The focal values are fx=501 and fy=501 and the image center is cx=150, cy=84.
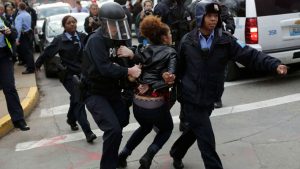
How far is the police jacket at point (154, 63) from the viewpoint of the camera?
15.0ft

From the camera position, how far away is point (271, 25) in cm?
837

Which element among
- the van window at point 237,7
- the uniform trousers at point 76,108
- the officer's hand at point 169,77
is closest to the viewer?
Result: the officer's hand at point 169,77

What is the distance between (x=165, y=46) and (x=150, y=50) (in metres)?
0.15

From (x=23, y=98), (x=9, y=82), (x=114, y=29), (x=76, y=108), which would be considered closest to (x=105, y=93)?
(x=114, y=29)

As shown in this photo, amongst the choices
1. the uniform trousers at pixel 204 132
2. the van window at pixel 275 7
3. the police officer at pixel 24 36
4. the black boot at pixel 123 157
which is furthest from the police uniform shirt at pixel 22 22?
the uniform trousers at pixel 204 132

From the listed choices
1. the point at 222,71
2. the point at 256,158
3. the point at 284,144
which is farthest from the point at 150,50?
the point at 284,144

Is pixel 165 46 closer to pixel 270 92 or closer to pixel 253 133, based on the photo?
pixel 253 133

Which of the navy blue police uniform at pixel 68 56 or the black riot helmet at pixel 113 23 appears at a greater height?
the black riot helmet at pixel 113 23

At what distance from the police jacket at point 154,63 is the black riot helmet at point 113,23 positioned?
30 centimetres

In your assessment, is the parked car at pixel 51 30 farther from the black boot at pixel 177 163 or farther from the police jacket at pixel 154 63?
the police jacket at pixel 154 63

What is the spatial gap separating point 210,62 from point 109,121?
103 cm

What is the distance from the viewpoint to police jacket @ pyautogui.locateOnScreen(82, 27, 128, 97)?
4.34m

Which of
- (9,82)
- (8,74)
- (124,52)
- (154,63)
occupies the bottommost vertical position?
(9,82)

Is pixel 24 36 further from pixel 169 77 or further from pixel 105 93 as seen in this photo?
pixel 169 77
